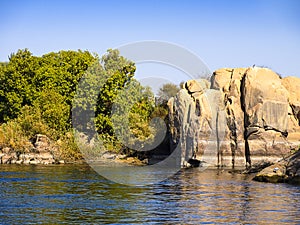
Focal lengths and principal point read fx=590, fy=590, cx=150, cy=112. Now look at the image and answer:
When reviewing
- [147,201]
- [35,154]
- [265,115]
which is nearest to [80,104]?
[35,154]

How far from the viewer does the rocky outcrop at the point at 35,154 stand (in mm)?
58750

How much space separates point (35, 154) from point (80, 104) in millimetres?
8922

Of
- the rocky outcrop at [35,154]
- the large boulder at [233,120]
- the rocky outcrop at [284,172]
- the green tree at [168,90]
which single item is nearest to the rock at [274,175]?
the rocky outcrop at [284,172]

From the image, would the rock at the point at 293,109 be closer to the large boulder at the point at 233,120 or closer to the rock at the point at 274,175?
the large boulder at the point at 233,120

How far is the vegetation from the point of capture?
6272 centimetres

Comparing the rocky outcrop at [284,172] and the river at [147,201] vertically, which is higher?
the rocky outcrop at [284,172]

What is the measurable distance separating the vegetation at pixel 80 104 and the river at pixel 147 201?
70.9 feet

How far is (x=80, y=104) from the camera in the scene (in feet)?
216

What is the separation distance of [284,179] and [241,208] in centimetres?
1205

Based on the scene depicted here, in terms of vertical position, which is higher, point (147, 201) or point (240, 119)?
point (240, 119)

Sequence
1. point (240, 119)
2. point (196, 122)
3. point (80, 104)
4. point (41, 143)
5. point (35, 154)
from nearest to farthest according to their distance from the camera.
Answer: point (240, 119) → point (196, 122) → point (35, 154) → point (41, 143) → point (80, 104)

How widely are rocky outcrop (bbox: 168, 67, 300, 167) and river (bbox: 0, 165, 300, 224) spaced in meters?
10.6

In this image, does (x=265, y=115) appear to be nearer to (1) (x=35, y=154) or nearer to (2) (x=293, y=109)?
(2) (x=293, y=109)

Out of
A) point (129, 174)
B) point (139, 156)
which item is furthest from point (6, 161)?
point (129, 174)
